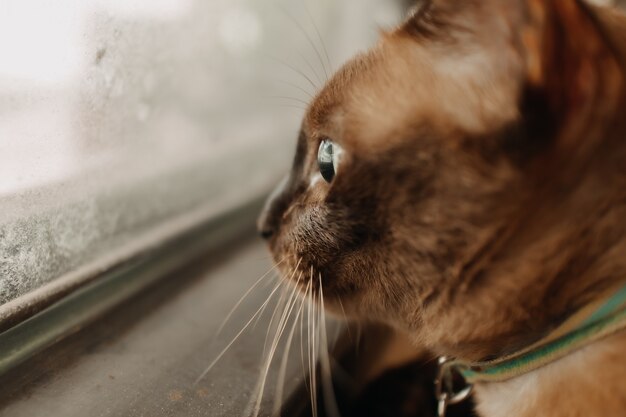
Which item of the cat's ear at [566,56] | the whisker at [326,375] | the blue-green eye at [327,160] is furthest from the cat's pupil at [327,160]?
the cat's ear at [566,56]

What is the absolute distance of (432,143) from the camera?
57 centimetres

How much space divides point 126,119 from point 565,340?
685 millimetres

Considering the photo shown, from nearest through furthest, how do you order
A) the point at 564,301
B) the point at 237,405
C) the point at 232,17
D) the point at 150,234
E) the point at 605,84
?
the point at 605,84, the point at 564,301, the point at 237,405, the point at 150,234, the point at 232,17

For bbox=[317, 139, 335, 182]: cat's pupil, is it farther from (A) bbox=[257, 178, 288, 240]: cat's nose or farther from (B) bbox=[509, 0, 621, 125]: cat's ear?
(B) bbox=[509, 0, 621, 125]: cat's ear

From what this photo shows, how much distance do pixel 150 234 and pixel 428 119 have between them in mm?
572

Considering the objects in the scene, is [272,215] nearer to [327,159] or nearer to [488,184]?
[327,159]

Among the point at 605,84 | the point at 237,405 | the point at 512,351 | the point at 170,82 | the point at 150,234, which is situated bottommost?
the point at 512,351

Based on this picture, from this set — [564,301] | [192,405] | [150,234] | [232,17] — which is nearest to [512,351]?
[564,301]

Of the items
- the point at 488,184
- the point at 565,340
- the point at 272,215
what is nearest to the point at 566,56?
the point at 488,184

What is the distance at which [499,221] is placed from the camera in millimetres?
568

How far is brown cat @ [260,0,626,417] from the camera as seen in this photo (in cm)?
49

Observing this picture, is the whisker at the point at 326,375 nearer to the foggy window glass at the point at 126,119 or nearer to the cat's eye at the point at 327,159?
the cat's eye at the point at 327,159

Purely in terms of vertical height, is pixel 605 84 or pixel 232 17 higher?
pixel 232 17

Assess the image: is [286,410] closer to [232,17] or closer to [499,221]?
[499,221]
